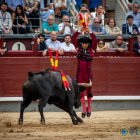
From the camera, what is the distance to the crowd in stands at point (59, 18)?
15289 mm

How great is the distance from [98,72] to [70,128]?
15.0ft

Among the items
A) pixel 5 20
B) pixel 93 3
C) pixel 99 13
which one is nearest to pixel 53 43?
pixel 5 20

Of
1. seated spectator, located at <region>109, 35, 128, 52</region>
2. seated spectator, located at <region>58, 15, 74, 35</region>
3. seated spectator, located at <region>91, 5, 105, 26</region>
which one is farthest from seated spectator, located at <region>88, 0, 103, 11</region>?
seated spectator, located at <region>109, 35, 128, 52</region>

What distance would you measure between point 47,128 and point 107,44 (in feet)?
16.6

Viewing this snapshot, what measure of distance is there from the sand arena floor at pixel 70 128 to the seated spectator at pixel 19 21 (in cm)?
186

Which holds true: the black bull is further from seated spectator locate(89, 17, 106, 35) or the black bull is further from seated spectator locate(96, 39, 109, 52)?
seated spectator locate(89, 17, 106, 35)

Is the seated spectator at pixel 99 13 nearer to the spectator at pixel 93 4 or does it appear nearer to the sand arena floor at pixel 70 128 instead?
the spectator at pixel 93 4

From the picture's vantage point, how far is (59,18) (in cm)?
1645

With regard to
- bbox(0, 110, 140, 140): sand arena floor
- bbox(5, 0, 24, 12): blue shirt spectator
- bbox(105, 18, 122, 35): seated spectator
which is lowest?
bbox(0, 110, 140, 140): sand arena floor

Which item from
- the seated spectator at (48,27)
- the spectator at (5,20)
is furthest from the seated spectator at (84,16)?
the spectator at (5,20)

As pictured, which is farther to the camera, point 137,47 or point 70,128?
point 137,47

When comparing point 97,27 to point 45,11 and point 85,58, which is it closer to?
point 45,11

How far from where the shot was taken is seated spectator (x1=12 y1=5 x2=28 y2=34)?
50.5 ft

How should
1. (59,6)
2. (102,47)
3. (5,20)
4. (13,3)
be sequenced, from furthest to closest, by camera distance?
1. (59,6)
2. (13,3)
3. (102,47)
4. (5,20)
